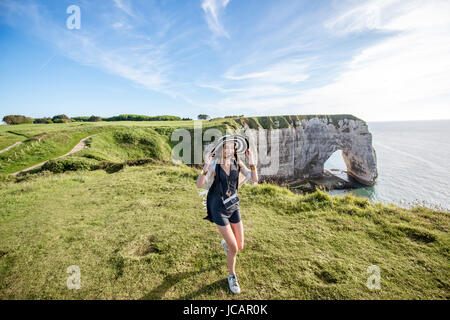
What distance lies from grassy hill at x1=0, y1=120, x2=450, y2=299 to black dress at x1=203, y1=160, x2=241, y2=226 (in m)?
1.57

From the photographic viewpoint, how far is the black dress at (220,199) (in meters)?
3.49

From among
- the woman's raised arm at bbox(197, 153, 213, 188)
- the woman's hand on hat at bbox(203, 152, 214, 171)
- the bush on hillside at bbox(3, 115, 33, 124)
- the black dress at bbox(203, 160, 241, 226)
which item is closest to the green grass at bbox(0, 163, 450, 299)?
the black dress at bbox(203, 160, 241, 226)

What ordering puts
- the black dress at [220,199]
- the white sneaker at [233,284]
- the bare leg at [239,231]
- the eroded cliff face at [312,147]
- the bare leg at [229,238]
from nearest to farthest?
the bare leg at [229,238], the black dress at [220,199], the white sneaker at [233,284], the bare leg at [239,231], the eroded cliff face at [312,147]

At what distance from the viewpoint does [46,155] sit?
18.4m

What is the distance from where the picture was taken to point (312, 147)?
4441 centimetres

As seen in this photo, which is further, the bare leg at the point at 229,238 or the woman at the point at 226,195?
the woman at the point at 226,195

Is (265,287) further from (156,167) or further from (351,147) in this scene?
(351,147)

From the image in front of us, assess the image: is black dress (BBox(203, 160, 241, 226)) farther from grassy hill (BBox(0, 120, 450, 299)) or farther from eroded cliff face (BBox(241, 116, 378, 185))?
eroded cliff face (BBox(241, 116, 378, 185))

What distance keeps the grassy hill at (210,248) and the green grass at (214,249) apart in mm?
27

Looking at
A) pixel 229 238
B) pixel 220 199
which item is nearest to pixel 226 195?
pixel 220 199

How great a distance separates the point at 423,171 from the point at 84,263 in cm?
6097

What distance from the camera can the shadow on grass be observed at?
3.58m

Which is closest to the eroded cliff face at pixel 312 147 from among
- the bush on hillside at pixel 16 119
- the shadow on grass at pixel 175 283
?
the shadow on grass at pixel 175 283

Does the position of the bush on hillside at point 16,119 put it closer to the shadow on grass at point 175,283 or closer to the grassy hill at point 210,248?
the grassy hill at point 210,248
